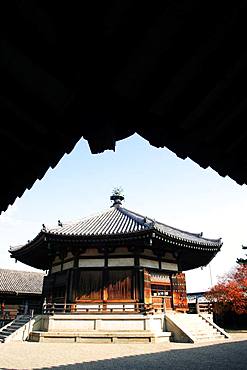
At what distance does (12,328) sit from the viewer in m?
16.9

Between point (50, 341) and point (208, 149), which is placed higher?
point (208, 149)

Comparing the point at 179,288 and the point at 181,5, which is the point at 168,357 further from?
the point at 181,5

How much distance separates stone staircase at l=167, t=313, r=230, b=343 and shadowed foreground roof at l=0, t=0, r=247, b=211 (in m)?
13.7

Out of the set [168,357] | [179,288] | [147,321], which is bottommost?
[168,357]

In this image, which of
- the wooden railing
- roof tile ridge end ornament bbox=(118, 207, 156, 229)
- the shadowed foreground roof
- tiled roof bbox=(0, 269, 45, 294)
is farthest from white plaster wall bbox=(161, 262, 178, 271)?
tiled roof bbox=(0, 269, 45, 294)

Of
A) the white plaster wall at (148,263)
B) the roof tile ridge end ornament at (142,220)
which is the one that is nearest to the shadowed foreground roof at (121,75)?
the roof tile ridge end ornament at (142,220)

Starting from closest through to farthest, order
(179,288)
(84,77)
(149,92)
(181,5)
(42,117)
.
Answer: (181,5), (84,77), (149,92), (42,117), (179,288)

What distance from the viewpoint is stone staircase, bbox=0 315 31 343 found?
49.8 ft

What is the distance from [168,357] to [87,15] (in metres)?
11.1

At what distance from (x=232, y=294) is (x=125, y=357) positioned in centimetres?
1464

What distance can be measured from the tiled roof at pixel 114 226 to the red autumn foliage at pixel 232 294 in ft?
16.1

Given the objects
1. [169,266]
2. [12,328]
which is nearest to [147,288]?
[169,266]

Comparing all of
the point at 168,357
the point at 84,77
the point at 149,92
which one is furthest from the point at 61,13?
the point at 168,357

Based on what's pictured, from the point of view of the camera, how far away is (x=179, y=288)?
17.5 metres
